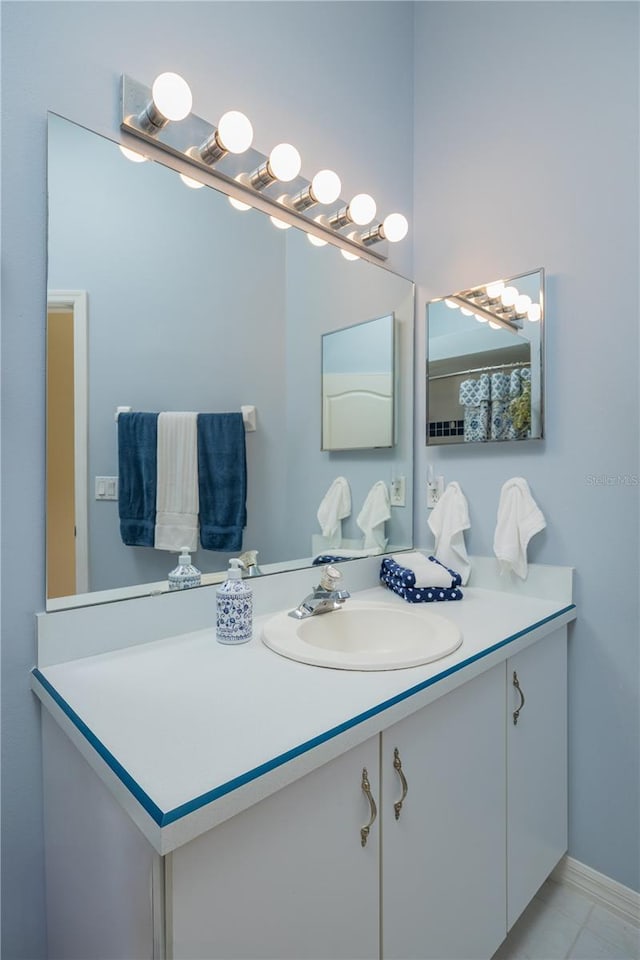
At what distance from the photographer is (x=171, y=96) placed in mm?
1064

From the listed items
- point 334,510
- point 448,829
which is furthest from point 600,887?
point 334,510

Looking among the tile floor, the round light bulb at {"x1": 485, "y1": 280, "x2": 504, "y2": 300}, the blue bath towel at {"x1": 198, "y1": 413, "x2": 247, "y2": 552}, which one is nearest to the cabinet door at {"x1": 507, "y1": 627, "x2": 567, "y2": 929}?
the tile floor

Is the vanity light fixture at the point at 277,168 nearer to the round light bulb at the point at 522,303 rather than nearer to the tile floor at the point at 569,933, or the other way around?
the round light bulb at the point at 522,303

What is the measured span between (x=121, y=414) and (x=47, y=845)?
87 cm

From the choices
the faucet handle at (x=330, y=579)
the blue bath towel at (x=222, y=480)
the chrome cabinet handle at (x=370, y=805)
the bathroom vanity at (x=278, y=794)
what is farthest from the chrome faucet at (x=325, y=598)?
the chrome cabinet handle at (x=370, y=805)

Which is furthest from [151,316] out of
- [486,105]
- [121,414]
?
[486,105]

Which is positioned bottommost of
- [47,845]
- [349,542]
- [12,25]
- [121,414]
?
[47,845]

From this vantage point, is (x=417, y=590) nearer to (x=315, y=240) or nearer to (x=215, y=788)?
(x=215, y=788)

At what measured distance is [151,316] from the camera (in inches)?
45.0

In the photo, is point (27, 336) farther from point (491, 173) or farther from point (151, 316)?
point (491, 173)

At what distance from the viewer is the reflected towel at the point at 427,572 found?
58.4 inches

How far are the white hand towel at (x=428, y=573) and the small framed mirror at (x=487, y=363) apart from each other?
0.42m

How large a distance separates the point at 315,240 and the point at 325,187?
5.5 inches

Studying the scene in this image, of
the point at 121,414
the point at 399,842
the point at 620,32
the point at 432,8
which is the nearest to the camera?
the point at 399,842
